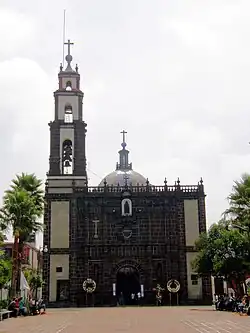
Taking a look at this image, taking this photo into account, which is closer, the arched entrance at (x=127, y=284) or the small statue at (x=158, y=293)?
the small statue at (x=158, y=293)

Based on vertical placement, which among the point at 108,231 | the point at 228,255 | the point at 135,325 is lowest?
the point at 135,325

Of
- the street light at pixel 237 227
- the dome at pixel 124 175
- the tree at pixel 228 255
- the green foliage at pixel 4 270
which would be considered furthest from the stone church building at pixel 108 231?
the green foliage at pixel 4 270

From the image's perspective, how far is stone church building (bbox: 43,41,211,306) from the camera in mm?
51094

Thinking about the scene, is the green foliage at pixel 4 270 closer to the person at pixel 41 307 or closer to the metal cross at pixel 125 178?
the person at pixel 41 307

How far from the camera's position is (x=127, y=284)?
175ft

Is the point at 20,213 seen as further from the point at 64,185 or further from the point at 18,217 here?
the point at 64,185

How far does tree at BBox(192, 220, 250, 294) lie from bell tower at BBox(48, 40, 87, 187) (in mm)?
17650

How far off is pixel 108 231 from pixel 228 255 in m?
18.0

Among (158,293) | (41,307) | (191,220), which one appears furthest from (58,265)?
(41,307)

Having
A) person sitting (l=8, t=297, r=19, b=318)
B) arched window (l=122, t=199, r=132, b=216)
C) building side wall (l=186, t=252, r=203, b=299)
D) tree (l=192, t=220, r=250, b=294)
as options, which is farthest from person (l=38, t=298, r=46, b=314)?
building side wall (l=186, t=252, r=203, b=299)

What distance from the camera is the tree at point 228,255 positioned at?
35.3m

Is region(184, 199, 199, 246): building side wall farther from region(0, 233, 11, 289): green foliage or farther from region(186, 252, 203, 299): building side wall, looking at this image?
region(0, 233, 11, 289): green foliage

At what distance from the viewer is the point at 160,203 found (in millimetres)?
53312

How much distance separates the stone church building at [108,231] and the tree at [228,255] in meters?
12.6
